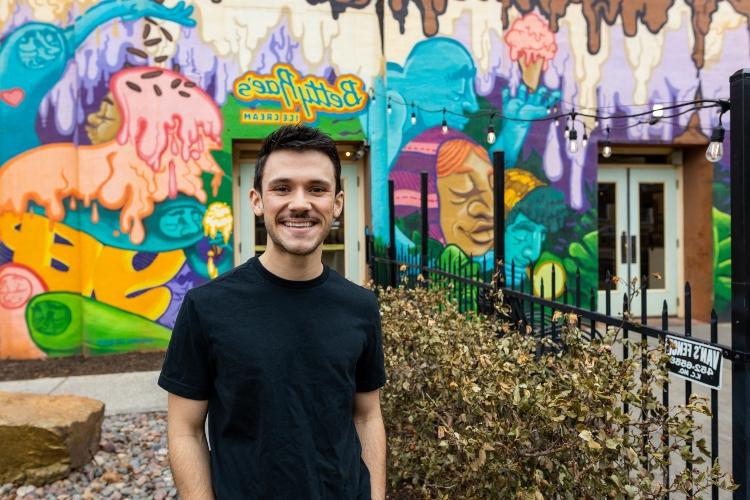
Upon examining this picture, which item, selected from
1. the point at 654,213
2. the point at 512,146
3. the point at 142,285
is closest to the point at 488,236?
the point at 512,146

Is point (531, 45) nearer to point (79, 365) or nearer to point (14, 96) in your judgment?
point (14, 96)

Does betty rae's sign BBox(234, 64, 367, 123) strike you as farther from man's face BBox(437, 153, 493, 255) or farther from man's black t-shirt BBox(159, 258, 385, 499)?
man's black t-shirt BBox(159, 258, 385, 499)

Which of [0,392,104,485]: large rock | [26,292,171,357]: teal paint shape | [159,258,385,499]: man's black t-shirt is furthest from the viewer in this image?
[26,292,171,357]: teal paint shape

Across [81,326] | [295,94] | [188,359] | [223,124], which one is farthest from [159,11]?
[188,359]

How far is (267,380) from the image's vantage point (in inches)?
57.3

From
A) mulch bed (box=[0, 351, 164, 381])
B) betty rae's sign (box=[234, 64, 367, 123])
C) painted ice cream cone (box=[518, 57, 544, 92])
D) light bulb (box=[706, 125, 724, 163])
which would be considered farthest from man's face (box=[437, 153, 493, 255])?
light bulb (box=[706, 125, 724, 163])

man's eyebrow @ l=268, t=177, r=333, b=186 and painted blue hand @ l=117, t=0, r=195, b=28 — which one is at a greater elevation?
painted blue hand @ l=117, t=0, r=195, b=28

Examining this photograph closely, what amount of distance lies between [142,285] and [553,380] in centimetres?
646

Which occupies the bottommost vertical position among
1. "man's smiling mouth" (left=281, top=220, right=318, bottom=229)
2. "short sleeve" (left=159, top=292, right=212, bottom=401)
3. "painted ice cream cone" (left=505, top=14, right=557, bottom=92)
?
"short sleeve" (left=159, top=292, right=212, bottom=401)

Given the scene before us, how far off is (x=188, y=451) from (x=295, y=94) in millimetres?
6749

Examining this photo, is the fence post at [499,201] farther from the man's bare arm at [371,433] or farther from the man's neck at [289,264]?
the man's neck at [289,264]

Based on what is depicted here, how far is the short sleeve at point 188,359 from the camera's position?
1.47m

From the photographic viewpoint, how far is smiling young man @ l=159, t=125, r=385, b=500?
1464 mm

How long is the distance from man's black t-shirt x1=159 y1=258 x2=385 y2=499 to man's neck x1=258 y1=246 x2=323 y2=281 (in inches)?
0.8
